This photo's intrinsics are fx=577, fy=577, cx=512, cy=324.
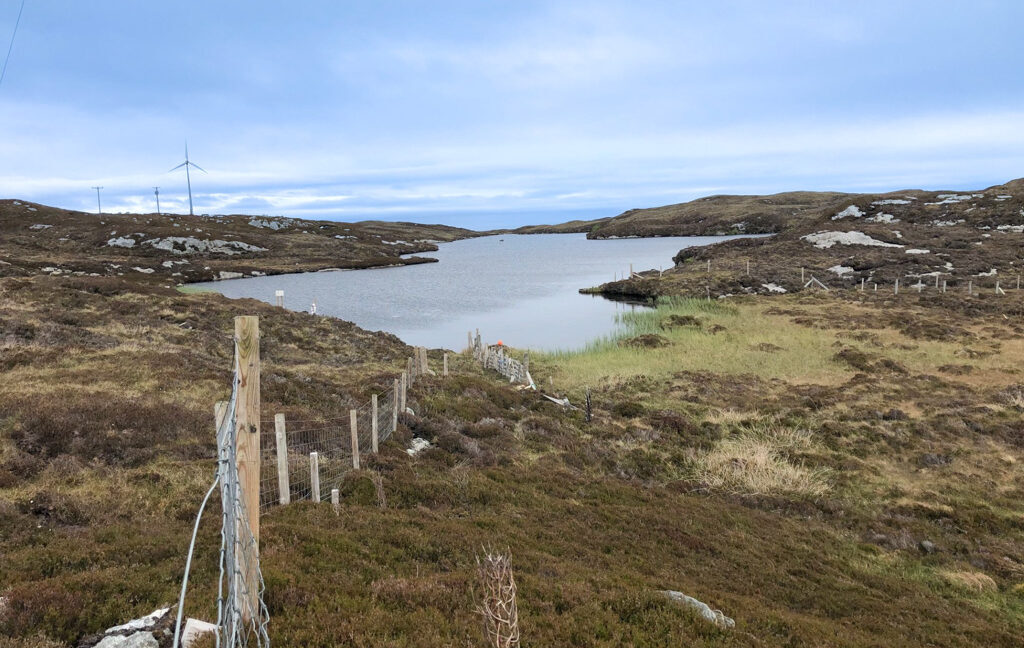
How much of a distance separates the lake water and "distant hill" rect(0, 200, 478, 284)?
675cm

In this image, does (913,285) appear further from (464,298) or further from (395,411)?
(395,411)

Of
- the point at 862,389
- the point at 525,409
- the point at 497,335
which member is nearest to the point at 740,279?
the point at 497,335

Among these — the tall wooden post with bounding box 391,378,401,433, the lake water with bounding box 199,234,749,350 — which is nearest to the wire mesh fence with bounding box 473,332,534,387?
the lake water with bounding box 199,234,749,350

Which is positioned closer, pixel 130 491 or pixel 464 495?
pixel 130 491

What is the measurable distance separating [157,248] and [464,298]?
57352mm

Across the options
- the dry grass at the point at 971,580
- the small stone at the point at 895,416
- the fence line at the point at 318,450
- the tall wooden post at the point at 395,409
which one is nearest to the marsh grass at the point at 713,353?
the small stone at the point at 895,416

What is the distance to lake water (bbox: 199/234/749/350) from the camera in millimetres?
47531

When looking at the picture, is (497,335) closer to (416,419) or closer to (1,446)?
(416,419)

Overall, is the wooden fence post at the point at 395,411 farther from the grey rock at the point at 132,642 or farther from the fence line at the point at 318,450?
the grey rock at the point at 132,642

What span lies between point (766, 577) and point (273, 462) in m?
11.4

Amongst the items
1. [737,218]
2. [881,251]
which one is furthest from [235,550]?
[737,218]

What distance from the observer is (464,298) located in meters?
65.8

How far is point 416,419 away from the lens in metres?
18.8

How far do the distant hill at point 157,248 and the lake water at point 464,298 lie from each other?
22.2 feet
